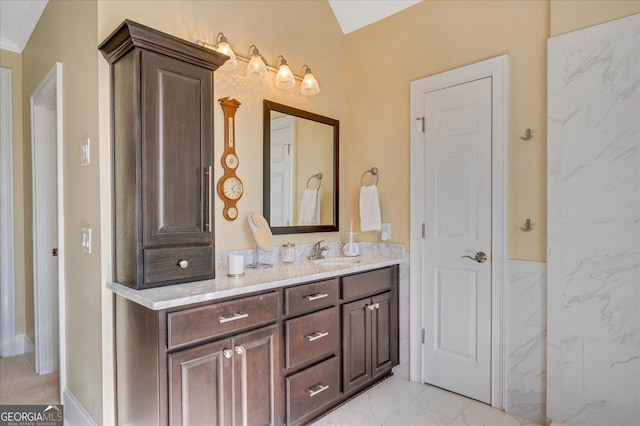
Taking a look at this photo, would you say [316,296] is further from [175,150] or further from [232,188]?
[175,150]

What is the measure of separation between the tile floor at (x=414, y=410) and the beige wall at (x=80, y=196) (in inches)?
50.7

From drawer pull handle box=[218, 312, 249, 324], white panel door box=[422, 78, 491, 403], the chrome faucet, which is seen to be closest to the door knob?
white panel door box=[422, 78, 491, 403]

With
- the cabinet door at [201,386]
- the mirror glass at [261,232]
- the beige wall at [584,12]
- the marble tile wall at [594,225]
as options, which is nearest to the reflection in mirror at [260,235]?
the mirror glass at [261,232]

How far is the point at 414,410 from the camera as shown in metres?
2.24

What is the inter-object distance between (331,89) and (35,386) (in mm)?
3039

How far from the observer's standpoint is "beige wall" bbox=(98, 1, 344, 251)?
1998mm

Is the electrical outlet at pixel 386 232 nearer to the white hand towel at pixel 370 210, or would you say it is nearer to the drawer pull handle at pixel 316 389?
the white hand towel at pixel 370 210

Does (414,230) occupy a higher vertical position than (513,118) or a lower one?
lower

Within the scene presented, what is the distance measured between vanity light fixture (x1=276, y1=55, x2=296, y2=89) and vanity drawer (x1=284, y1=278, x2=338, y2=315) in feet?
4.39

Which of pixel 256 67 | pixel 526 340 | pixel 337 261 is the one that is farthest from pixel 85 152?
pixel 526 340

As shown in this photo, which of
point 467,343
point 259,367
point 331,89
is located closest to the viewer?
point 259,367

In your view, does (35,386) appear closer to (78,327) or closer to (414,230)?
(78,327)

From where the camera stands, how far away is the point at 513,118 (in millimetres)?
2178

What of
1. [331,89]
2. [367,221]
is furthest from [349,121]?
[367,221]
